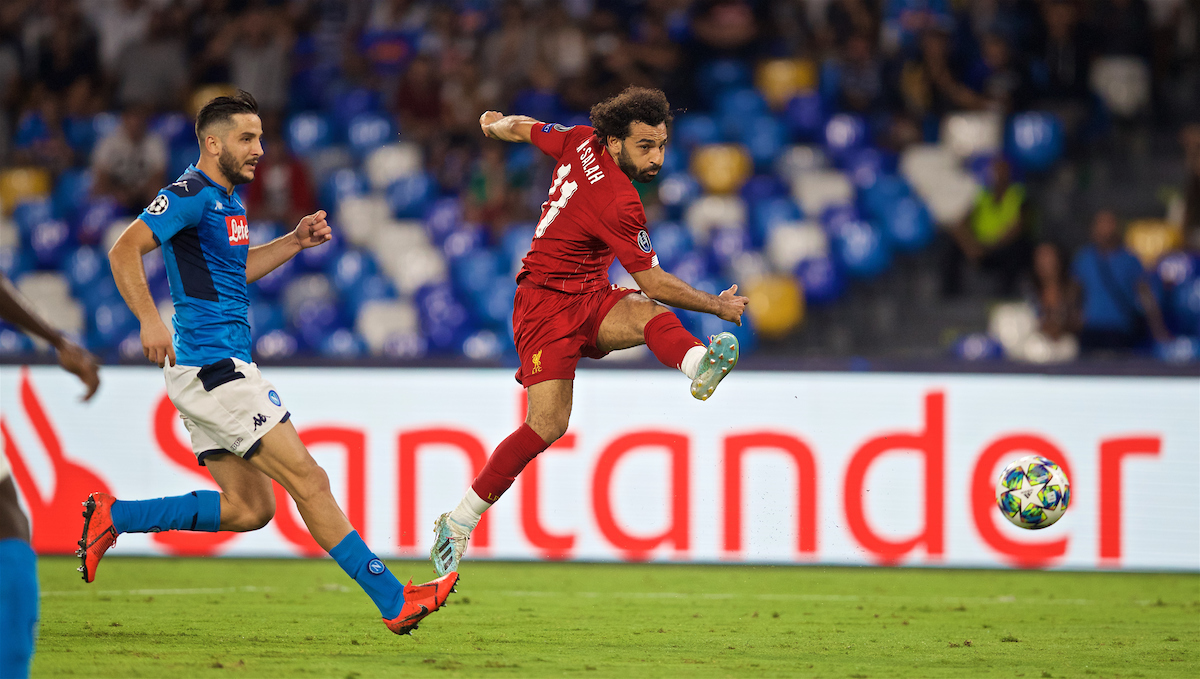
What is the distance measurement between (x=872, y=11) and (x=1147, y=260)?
4.27 meters

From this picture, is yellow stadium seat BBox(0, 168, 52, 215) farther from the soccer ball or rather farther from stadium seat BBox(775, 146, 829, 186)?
the soccer ball

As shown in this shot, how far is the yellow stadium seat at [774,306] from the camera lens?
1252 cm

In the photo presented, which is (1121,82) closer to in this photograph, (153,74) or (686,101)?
(686,101)

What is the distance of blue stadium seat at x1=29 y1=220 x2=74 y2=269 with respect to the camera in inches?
555

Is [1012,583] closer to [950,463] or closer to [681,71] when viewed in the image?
[950,463]

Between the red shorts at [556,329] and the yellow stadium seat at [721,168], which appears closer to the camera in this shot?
the red shorts at [556,329]

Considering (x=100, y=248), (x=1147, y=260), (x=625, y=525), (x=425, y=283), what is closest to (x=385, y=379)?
(x=625, y=525)

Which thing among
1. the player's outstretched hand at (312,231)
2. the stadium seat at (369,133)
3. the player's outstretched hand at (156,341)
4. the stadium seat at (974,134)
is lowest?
the player's outstretched hand at (156,341)

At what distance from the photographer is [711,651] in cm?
600

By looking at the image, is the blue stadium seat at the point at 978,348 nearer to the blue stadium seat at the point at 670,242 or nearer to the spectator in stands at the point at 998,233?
the spectator in stands at the point at 998,233

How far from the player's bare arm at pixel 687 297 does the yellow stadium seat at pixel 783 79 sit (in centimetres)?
868

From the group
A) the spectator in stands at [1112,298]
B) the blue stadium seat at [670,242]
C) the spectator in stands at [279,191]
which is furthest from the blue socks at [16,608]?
the spectator in stands at [279,191]

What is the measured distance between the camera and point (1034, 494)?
740 cm

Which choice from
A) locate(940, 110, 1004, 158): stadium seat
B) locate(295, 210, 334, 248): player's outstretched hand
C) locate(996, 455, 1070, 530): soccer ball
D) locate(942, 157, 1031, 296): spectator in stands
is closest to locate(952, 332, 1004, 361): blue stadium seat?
locate(942, 157, 1031, 296): spectator in stands
